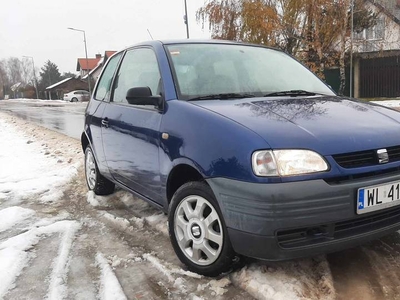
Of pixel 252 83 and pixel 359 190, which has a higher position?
pixel 252 83

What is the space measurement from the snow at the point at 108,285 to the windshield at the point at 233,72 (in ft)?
4.53

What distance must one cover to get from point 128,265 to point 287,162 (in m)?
1.48

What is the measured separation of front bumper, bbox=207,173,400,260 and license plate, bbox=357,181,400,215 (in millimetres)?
32

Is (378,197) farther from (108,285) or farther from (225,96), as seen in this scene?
(108,285)

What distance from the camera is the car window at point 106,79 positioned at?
4363 millimetres

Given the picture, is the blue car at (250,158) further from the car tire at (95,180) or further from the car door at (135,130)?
the car tire at (95,180)

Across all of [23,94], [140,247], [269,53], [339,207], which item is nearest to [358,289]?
[339,207]

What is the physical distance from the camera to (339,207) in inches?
86.7

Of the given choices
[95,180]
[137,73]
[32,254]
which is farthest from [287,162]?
[95,180]

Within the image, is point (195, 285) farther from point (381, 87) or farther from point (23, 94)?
point (23, 94)

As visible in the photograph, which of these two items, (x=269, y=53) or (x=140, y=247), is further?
(x=269, y=53)

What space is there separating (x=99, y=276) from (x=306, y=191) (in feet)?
5.20

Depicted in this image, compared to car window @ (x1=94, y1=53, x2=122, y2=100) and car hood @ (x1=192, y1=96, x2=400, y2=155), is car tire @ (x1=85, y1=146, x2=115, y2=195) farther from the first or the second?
car hood @ (x1=192, y1=96, x2=400, y2=155)

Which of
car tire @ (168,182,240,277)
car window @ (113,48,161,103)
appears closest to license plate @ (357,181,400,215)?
car tire @ (168,182,240,277)
